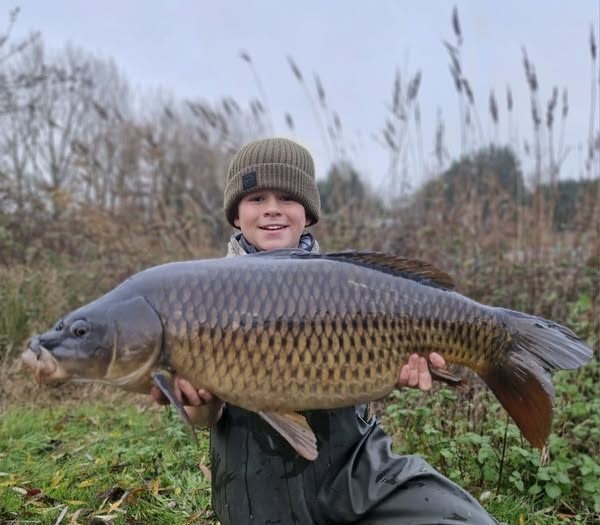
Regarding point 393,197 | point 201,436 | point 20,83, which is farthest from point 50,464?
point 20,83

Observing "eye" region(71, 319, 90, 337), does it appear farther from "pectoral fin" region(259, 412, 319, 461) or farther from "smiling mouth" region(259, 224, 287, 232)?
"smiling mouth" region(259, 224, 287, 232)

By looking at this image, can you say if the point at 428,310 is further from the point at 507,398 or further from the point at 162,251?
the point at 162,251

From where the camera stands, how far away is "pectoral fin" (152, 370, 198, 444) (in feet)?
4.32

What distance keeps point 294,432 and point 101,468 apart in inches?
58.6

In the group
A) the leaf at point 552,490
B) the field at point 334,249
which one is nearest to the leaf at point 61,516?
the field at point 334,249

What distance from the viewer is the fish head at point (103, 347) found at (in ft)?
4.41

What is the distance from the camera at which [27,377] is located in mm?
3807

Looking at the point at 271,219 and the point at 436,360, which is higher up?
the point at 271,219

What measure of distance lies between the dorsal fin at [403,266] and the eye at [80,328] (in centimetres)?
64

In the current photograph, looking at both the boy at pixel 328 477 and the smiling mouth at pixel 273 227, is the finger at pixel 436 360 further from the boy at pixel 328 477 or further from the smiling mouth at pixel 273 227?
the smiling mouth at pixel 273 227

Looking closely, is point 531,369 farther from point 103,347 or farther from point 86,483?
point 86,483

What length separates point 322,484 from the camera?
169cm

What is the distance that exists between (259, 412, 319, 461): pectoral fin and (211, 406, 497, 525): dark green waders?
264 mm

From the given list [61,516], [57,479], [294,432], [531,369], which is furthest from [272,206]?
[57,479]
